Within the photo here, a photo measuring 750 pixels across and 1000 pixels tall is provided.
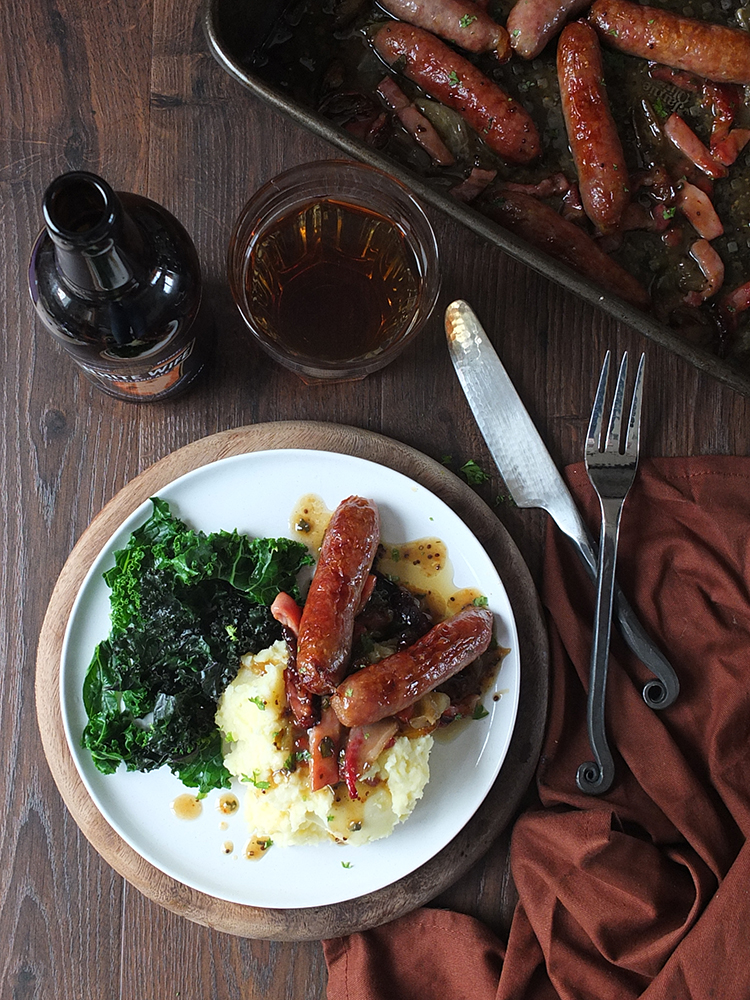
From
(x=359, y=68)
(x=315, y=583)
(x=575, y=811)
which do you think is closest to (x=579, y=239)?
(x=359, y=68)

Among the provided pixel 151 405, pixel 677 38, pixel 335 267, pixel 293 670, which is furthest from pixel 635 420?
pixel 151 405

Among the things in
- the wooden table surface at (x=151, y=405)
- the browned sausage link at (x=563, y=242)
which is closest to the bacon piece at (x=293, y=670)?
the wooden table surface at (x=151, y=405)

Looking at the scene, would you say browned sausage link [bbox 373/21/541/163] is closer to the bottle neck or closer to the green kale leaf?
the bottle neck

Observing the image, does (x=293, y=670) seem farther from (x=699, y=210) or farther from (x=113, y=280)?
(x=699, y=210)

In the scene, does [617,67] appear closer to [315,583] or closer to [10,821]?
[315,583]

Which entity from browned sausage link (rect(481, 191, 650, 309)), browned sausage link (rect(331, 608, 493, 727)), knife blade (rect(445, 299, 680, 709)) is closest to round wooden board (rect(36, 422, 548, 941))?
knife blade (rect(445, 299, 680, 709))

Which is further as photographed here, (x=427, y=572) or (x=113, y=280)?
(x=427, y=572)
